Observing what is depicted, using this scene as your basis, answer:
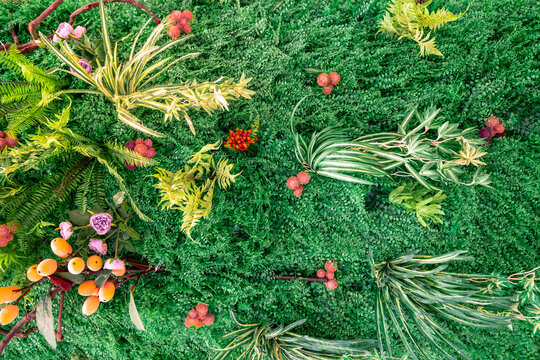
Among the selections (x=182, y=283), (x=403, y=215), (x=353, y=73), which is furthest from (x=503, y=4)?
(x=182, y=283)

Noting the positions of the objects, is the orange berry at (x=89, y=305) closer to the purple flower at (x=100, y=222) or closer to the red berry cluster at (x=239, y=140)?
the purple flower at (x=100, y=222)

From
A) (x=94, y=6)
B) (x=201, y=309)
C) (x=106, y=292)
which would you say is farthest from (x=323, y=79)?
(x=106, y=292)

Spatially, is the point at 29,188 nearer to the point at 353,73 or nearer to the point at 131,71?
the point at 131,71

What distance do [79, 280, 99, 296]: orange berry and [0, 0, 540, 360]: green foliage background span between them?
12.9 inches

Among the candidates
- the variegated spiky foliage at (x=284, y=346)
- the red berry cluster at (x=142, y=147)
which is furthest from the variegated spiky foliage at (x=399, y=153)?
the variegated spiky foliage at (x=284, y=346)

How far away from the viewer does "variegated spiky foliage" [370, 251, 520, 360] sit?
5.77 ft

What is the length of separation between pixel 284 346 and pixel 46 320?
120 centimetres

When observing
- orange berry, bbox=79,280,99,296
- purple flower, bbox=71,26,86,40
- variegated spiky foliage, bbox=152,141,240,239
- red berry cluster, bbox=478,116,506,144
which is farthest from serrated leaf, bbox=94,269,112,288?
red berry cluster, bbox=478,116,506,144

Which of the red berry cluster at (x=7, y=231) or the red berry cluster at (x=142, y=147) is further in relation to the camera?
the red berry cluster at (x=142, y=147)

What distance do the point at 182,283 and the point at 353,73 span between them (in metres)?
1.55

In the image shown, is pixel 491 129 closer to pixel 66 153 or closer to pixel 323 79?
pixel 323 79

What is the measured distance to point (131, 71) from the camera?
5.47ft

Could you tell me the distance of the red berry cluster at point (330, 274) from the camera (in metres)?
1.84

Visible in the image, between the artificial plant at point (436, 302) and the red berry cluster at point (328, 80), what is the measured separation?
95 cm
